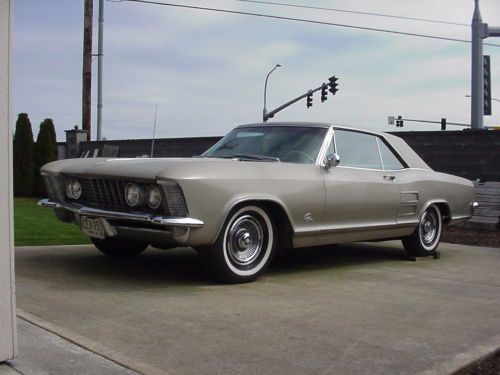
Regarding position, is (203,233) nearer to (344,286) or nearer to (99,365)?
(344,286)

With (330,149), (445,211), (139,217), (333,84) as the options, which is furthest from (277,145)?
(333,84)

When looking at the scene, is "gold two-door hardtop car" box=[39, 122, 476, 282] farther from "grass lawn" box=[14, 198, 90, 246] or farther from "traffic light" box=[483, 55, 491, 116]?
"traffic light" box=[483, 55, 491, 116]

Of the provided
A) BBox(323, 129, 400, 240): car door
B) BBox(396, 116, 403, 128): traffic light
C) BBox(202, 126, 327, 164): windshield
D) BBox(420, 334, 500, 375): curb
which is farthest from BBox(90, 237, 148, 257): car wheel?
BBox(396, 116, 403, 128): traffic light

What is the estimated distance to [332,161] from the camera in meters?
6.09

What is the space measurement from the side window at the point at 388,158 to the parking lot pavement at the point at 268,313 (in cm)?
115

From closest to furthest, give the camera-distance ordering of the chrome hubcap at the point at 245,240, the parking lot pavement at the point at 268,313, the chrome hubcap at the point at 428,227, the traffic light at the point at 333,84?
1. the parking lot pavement at the point at 268,313
2. the chrome hubcap at the point at 245,240
3. the chrome hubcap at the point at 428,227
4. the traffic light at the point at 333,84

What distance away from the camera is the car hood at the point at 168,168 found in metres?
4.94

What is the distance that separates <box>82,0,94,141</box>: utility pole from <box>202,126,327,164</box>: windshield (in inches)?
553

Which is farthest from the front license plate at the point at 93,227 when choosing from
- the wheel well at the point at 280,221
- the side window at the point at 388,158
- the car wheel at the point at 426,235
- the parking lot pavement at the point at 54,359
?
the car wheel at the point at 426,235

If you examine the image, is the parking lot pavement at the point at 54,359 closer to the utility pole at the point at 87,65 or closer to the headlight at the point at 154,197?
the headlight at the point at 154,197

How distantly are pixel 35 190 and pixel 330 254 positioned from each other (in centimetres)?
1318

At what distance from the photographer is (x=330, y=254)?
764 cm

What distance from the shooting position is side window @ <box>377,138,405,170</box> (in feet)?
23.5

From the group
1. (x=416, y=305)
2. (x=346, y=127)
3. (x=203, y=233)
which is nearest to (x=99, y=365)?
(x=203, y=233)
